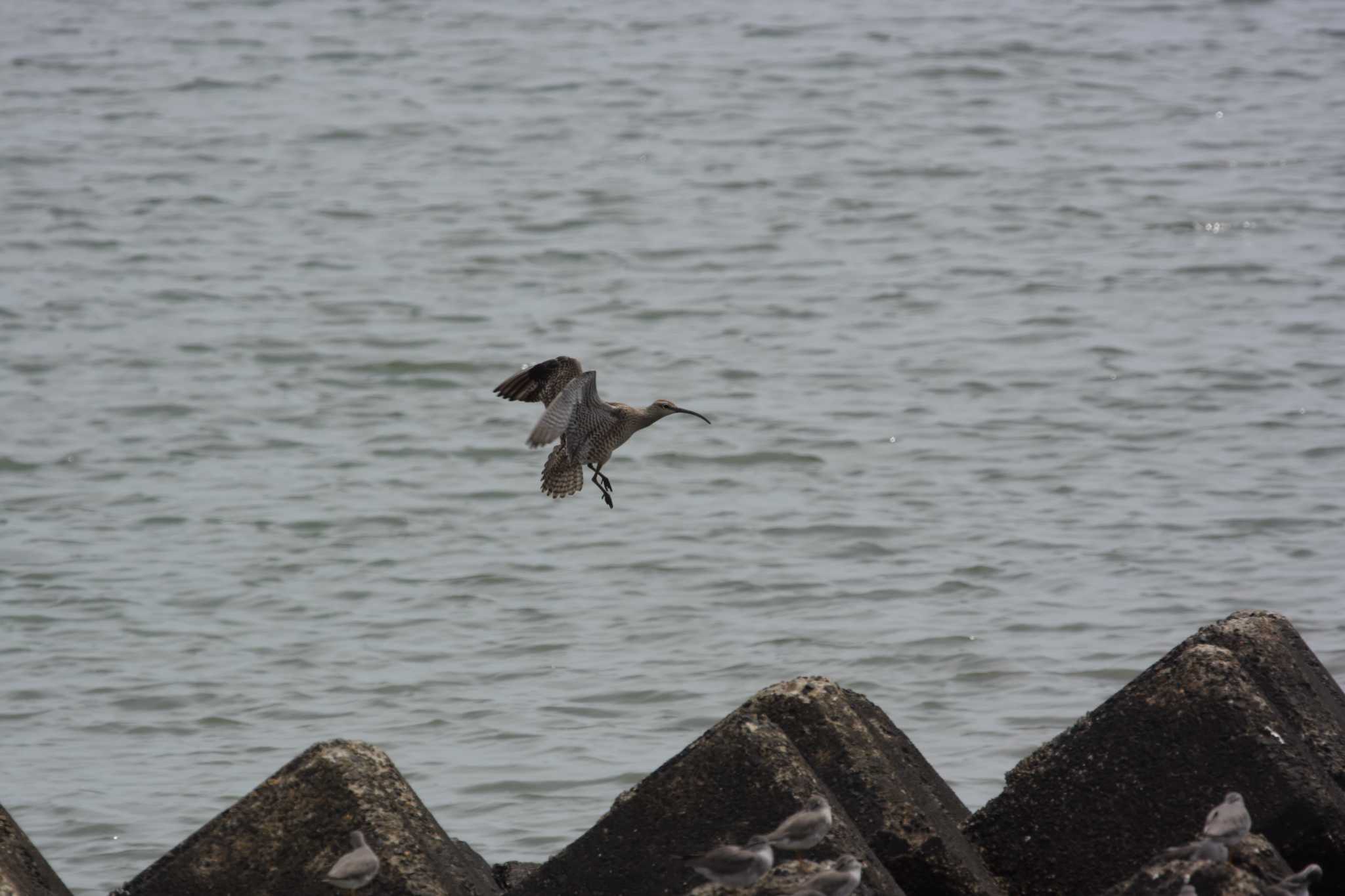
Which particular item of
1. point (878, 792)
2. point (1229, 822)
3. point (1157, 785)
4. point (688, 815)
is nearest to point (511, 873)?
point (688, 815)

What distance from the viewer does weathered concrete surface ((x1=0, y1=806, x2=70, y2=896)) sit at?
586cm

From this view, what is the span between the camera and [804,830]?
5773 millimetres

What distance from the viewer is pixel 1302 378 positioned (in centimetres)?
1772

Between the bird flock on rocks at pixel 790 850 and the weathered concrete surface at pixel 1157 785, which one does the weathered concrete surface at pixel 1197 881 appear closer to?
the weathered concrete surface at pixel 1157 785

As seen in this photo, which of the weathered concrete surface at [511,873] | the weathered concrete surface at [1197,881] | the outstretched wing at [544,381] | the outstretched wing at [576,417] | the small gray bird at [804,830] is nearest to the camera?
the weathered concrete surface at [1197,881]

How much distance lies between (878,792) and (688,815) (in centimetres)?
66

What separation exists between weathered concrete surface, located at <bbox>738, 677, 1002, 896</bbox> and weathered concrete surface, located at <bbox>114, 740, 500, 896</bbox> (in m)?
1.04

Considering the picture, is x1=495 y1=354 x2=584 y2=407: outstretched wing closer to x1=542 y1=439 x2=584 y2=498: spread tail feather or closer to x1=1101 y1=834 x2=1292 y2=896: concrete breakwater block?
x1=542 y1=439 x2=584 y2=498: spread tail feather

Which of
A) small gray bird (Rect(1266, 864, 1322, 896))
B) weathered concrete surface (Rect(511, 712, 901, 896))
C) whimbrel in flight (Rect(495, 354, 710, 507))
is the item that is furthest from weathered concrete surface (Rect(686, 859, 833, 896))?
whimbrel in flight (Rect(495, 354, 710, 507))

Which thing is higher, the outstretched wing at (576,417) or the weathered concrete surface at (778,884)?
the outstretched wing at (576,417)

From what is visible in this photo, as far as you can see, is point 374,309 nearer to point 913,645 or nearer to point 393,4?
point 913,645

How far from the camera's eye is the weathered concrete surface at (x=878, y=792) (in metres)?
6.26

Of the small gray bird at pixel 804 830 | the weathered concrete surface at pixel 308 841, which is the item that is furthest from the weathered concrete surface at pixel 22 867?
the small gray bird at pixel 804 830

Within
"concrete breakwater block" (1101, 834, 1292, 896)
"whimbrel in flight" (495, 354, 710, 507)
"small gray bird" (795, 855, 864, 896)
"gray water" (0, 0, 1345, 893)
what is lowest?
"gray water" (0, 0, 1345, 893)
